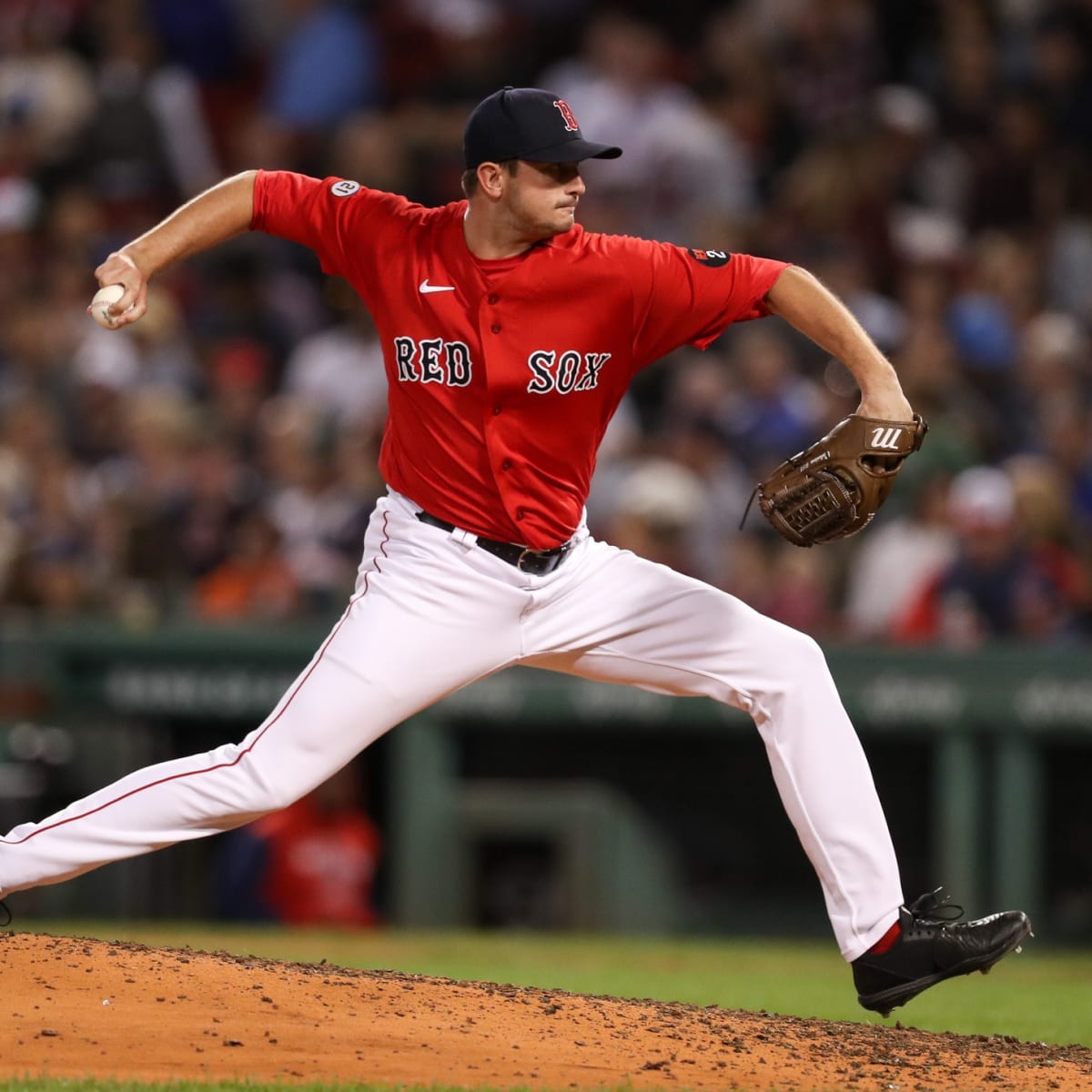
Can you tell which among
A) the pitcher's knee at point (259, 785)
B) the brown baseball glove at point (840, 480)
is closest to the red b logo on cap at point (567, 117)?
the brown baseball glove at point (840, 480)

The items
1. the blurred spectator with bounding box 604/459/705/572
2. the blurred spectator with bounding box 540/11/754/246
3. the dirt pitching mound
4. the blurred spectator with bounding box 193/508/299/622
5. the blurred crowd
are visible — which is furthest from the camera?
the blurred spectator with bounding box 540/11/754/246

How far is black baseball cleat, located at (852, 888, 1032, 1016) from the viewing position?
15.8 feet

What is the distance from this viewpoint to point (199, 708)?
938cm

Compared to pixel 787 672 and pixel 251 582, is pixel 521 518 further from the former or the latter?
pixel 251 582

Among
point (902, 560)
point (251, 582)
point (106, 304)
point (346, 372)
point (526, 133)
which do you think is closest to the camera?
point (106, 304)

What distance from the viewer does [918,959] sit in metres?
4.82

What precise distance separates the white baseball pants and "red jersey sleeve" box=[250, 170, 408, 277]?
605 millimetres

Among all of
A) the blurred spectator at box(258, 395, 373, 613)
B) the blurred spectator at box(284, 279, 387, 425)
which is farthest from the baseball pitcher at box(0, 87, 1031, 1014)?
the blurred spectator at box(284, 279, 387, 425)

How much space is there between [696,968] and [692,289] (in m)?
3.83

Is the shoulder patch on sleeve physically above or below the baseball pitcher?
above

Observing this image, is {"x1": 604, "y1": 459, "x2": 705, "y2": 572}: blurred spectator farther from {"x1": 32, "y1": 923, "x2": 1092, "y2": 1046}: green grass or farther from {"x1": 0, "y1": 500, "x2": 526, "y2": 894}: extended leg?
{"x1": 0, "y1": 500, "x2": 526, "y2": 894}: extended leg

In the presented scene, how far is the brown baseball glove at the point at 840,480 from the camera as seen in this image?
473 cm

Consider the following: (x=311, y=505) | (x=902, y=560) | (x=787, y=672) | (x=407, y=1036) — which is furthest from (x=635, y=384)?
(x=407, y=1036)

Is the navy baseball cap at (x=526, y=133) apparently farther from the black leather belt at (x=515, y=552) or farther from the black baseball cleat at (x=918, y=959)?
the black baseball cleat at (x=918, y=959)
